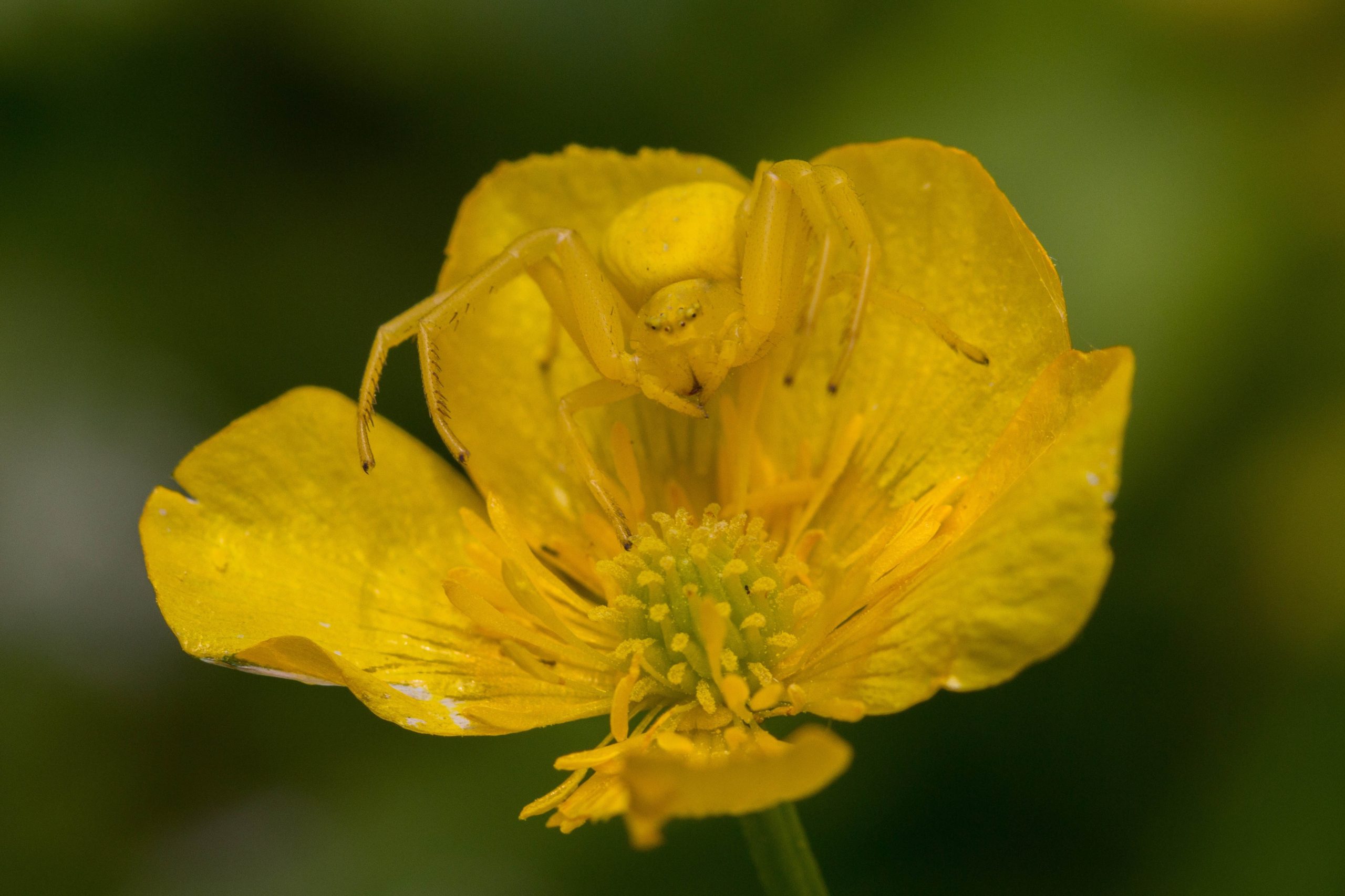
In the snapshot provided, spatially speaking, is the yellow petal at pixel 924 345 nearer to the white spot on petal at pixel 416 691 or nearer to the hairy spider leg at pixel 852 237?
the hairy spider leg at pixel 852 237

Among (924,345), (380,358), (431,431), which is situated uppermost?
(380,358)

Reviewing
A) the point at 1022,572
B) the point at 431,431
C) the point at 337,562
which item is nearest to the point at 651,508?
the point at 337,562

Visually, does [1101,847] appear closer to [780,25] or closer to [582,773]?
[582,773]

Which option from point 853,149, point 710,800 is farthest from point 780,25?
point 710,800

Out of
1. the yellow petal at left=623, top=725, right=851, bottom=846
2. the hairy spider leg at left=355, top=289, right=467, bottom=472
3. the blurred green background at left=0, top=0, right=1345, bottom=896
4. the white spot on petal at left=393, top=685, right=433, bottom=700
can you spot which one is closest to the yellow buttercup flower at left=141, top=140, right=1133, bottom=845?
the white spot on petal at left=393, top=685, right=433, bottom=700

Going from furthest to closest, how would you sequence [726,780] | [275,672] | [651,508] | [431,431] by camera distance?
[431,431], [651,508], [275,672], [726,780]

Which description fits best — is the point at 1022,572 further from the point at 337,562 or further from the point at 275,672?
the point at 337,562

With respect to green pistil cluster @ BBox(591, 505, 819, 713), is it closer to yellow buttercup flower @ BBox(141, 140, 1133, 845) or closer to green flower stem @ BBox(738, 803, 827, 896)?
yellow buttercup flower @ BBox(141, 140, 1133, 845)
